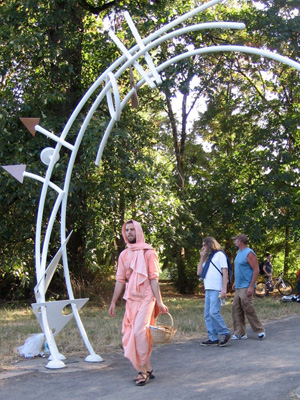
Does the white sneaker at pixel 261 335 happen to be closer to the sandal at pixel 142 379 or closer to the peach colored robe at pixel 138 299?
the peach colored robe at pixel 138 299

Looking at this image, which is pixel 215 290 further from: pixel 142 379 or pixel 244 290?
pixel 142 379

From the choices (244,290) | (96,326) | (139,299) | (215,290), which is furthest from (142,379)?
(96,326)

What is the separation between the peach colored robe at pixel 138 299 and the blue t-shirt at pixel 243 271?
3196mm

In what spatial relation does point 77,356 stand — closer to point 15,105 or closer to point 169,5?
point 15,105

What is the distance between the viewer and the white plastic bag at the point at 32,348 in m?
8.52

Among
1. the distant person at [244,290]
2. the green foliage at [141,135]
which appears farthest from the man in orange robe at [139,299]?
the green foliage at [141,135]

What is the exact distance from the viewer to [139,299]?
6.90 metres

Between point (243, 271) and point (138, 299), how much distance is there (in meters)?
3.46

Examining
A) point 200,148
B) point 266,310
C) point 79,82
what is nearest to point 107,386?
point 266,310

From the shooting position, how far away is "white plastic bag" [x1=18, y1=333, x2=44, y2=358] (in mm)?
8523

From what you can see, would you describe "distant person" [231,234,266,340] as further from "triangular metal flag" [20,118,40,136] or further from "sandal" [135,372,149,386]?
"triangular metal flag" [20,118,40,136]

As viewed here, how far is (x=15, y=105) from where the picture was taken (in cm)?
1498

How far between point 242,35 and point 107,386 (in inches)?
632

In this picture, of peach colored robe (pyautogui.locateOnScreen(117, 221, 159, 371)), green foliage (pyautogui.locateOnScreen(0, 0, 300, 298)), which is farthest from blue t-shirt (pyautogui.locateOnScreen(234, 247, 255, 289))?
green foliage (pyautogui.locateOnScreen(0, 0, 300, 298))
